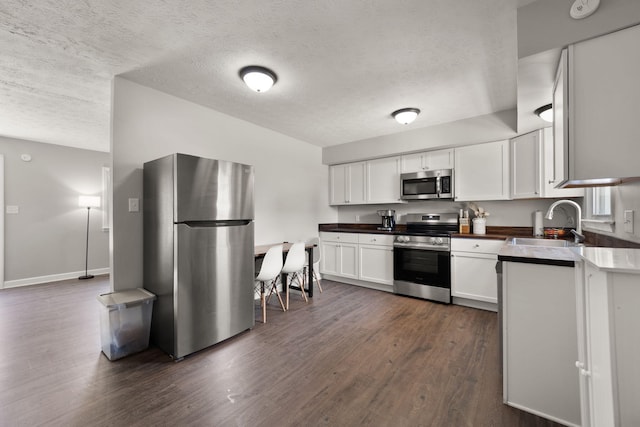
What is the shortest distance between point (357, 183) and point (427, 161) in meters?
1.22

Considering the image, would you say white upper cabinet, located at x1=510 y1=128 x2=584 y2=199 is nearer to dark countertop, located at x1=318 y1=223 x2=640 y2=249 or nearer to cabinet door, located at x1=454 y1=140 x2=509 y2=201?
cabinet door, located at x1=454 y1=140 x2=509 y2=201

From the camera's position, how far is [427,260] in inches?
140

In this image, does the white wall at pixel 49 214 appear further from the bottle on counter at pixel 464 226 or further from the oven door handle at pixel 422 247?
the bottle on counter at pixel 464 226

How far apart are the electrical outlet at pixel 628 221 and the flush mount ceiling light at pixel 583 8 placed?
114 centimetres

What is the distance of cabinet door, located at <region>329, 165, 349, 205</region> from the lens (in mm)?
4824

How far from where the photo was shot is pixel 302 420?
149 centimetres

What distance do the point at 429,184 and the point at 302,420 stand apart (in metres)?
3.30

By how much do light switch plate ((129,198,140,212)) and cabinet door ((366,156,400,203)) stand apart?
10.6 ft

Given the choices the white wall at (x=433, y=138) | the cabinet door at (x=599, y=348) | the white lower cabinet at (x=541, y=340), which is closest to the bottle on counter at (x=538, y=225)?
the white wall at (x=433, y=138)

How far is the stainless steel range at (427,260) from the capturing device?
3400 mm

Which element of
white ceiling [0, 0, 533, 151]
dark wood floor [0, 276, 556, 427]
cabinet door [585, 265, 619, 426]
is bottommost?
dark wood floor [0, 276, 556, 427]

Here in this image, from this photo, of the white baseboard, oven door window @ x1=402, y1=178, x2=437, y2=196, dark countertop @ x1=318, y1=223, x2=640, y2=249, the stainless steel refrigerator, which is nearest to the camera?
dark countertop @ x1=318, y1=223, x2=640, y2=249

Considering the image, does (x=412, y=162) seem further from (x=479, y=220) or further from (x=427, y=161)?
(x=479, y=220)

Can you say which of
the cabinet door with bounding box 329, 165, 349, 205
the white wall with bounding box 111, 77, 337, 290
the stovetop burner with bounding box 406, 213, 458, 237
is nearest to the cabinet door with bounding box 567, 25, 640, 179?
the stovetop burner with bounding box 406, 213, 458, 237
